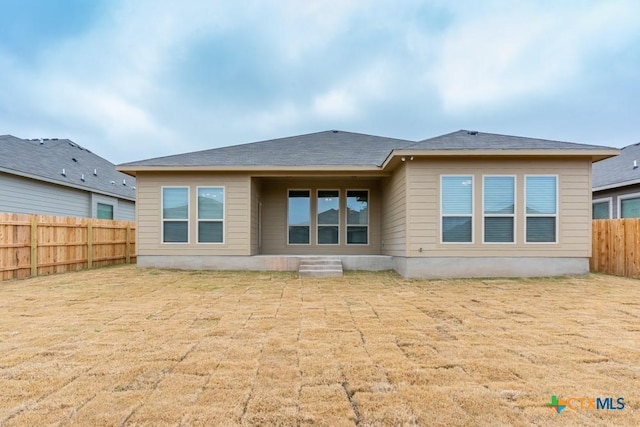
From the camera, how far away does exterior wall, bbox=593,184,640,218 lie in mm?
11370

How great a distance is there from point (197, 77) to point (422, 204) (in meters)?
15.4

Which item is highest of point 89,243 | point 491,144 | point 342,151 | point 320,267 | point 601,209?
point 342,151

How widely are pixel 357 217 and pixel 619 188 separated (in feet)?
28.7

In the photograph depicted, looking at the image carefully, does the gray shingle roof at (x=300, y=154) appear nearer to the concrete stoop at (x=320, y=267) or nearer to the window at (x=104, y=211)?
the concrete stoop at (x=320, y=267)

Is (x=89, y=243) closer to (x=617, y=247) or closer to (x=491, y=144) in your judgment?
(x=491, y=144)

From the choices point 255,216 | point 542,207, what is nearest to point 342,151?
point 255,216

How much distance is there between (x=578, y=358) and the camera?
130 inches

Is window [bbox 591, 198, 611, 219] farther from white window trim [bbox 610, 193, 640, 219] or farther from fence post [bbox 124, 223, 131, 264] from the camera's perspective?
fence post [bbox 124, 223, 131, 264]

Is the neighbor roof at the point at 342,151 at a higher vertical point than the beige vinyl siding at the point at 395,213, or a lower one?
higher

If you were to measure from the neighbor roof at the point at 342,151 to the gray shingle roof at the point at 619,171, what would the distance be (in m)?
4.34

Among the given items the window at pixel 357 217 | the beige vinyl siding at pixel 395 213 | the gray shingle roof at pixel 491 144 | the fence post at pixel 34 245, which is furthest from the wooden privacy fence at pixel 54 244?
the gray shingle roof at pixel 491 144

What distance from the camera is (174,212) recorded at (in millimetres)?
10312

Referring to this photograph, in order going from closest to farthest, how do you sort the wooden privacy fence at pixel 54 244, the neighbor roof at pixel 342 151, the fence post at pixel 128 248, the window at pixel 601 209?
the neighbor roof at pixel 342 151 → the wooden privacy fence at pixel 54 244 → the window at pixel 601 209 → the fence post at pixel 128 248

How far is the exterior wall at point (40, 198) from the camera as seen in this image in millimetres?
10852
